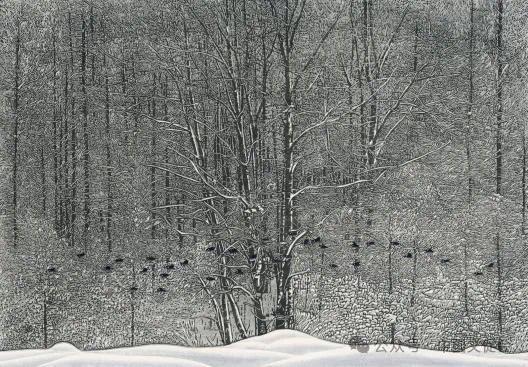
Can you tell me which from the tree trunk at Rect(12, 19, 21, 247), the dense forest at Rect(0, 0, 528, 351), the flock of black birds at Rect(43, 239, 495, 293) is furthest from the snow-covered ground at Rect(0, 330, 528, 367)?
the tree trunk at Rect(12, 19, 21, 247)

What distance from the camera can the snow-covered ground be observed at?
486cm

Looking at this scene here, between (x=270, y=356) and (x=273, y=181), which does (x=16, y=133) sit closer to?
(x=273, y=181)

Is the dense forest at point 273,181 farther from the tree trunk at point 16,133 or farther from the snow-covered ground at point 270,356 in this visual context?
the snow-covered ground at point 270,356

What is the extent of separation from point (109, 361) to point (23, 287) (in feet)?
3.60

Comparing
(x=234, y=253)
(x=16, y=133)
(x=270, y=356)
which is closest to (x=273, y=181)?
(x=234, y=253)

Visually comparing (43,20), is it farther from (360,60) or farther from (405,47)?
(405,47)

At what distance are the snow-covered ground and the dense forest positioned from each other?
5.5 inches

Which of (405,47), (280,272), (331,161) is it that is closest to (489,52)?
(405,47)

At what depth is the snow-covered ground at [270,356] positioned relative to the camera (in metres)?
4.86

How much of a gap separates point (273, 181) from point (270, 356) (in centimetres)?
145

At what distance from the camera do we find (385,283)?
17.3 ft

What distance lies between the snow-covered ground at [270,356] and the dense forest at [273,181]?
139 mm

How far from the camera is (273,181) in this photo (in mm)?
5219

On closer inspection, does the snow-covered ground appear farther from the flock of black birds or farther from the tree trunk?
the tree trunk
